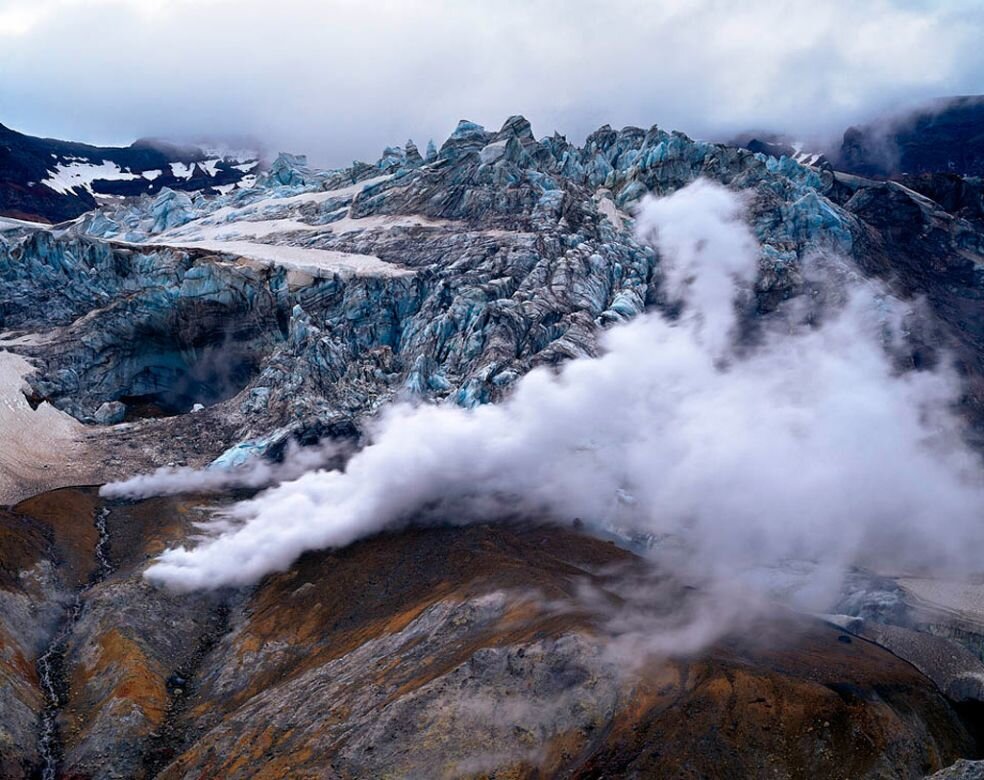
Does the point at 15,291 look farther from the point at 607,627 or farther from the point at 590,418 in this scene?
the point at 607,627

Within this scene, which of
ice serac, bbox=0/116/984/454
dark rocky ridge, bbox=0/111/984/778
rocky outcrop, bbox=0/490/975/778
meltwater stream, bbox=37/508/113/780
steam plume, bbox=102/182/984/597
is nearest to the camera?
rocky outcrop, bbox=0/490/975/778

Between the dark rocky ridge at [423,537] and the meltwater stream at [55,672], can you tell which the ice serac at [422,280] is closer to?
the dark rocky ridge at [423,537]

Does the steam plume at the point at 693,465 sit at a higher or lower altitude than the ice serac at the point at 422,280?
lower

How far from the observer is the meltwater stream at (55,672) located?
2125 inches

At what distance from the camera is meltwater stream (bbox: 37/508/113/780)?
54.0 m

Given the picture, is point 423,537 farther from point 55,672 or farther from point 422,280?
point 422,280

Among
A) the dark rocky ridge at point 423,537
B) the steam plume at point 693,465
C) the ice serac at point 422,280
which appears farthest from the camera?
the ice serac at point 422,280

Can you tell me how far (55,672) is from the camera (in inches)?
2456

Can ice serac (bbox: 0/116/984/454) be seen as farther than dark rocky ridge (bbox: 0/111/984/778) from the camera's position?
Yes

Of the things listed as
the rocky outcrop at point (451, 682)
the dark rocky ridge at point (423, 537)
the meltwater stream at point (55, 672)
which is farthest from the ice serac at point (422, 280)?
the rocky outcrop at point (451, 682)

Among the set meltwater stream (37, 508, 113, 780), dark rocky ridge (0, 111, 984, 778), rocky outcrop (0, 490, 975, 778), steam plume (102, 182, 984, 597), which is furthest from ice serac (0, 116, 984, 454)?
rocky outcrop (0, 490, 975, 778)

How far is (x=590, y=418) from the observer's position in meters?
98.4

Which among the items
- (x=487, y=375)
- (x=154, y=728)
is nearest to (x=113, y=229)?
(x=487, y=375)

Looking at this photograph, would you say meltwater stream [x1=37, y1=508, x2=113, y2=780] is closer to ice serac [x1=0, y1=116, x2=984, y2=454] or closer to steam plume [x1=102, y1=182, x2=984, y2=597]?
steam plume [x1=102, y1=182, x2=984, y2=597]
